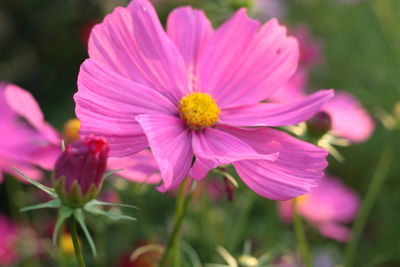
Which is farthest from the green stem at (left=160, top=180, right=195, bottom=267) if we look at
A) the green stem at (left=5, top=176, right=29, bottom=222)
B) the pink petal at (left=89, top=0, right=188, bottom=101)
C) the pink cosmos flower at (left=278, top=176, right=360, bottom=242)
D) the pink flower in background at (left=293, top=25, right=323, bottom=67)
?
the pink flower in background at (left=293, top=25, right=323, bottom=67)

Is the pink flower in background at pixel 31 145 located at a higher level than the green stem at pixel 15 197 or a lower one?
higher

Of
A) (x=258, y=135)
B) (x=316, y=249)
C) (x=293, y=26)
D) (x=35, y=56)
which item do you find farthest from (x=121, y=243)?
(x=293, y=26)

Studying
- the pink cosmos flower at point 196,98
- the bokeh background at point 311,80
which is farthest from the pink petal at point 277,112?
the bokeh background at point 311,80

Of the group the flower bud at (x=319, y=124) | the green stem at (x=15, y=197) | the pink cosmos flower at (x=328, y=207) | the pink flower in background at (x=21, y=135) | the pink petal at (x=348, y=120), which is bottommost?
the green stem at (x=15, y=197)

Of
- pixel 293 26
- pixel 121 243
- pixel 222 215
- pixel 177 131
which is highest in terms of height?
pixel 177 131

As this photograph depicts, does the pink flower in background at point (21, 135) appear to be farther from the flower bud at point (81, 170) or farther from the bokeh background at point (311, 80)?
the bokeh background at point (311, 80)

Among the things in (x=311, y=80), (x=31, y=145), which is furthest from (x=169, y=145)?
(x=311, y=80)

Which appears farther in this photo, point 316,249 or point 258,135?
point 316,249

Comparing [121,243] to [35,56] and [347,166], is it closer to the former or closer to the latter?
[347,166]
